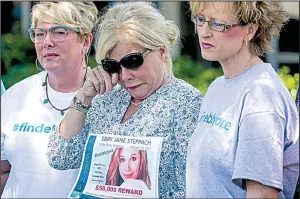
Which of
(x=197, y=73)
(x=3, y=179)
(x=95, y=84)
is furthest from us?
(x=197, y=73)

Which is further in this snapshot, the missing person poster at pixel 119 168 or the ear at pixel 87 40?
the ear at pixel 87 40

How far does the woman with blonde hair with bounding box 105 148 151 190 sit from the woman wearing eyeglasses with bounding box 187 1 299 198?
6.6 inches

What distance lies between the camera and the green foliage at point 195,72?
3367 millimetres

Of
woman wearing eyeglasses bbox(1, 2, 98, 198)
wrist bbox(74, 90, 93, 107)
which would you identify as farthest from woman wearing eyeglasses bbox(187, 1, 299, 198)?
woman wearing eyeglasses bbox(1, 2, 98, 198)

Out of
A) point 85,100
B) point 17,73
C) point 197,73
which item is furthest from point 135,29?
point 197,73

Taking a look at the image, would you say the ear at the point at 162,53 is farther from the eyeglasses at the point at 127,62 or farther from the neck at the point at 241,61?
the neck at the point at 241,61

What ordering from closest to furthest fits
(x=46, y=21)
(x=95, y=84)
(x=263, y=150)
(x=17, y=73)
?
(x=263, y=150), (x=95, y=84), (x=46, y=21), (x=17, y=73)

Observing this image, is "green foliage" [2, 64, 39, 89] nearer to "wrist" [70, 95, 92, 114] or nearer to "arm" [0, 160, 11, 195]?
"arm" [0, 160, 11, 195]

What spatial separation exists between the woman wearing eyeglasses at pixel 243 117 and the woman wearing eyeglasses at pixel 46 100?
618mm

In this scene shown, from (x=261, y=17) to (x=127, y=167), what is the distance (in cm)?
68

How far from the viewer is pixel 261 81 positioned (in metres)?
2.02

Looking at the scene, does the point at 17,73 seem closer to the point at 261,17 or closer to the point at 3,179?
the point at 3,179

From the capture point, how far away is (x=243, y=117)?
2.00 meters

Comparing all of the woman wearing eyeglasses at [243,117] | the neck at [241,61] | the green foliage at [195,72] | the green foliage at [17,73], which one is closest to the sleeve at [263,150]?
the woman wearing eyeglasses at [243,117]
